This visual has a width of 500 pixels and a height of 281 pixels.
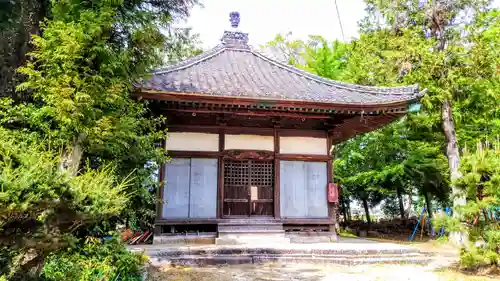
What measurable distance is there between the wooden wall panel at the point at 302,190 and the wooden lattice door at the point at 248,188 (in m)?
0.38

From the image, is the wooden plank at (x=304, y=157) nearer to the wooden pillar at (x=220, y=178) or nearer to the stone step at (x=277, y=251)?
the wooden pillar at (x=220, y=178)

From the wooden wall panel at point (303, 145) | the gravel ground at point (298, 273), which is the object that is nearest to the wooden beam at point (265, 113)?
the wooden wall panel at point (303, 145)

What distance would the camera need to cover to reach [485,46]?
12617 millimetres

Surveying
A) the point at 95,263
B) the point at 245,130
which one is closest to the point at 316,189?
the point at 245,130

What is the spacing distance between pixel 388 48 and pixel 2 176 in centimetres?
1436

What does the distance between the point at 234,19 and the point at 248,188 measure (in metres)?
6.81

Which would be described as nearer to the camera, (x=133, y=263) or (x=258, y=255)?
(x=133, y=263)

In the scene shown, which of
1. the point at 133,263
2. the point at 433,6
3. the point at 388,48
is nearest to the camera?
the point at 133,263

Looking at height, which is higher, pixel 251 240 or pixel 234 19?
pixel 234 19

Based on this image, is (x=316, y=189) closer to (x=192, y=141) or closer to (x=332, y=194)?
(x=332, y=194)

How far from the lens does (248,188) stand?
1060 cm

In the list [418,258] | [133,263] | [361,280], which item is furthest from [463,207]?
[133,263]

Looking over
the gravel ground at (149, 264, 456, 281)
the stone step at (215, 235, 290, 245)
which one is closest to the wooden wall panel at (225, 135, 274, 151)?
the stone step at (215, 235, 290, 245)

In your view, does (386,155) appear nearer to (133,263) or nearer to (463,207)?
(463,207)
